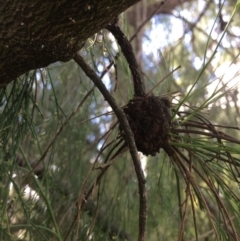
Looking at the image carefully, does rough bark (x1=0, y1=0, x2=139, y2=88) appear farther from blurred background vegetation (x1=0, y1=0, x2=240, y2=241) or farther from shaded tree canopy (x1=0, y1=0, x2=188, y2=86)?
blurred background vegetation (x1=0, y1=0, x2=240, y2=241)

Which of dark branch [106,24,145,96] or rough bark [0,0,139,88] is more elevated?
dark branch [106,24,145,96]

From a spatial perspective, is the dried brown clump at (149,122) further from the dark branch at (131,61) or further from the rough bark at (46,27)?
the rough bark at (46,27)

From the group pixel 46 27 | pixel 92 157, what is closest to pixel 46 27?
pixel 46 27

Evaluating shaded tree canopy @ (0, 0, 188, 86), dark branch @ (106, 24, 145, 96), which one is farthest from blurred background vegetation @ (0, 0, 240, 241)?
shaded tree canopy @ (0, 0, 188, 86)

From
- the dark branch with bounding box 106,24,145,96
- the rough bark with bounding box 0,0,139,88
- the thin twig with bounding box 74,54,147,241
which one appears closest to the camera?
the rough bark with bounding box 0,0,139,88

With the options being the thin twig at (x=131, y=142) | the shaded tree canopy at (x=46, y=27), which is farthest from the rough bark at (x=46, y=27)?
the thin twig at (x=131, y=142)

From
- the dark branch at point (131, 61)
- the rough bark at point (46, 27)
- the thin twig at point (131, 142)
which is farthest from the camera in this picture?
the dark branch at point (131, 61)

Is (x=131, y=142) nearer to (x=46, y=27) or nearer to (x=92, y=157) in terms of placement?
(x=46, y=27)
